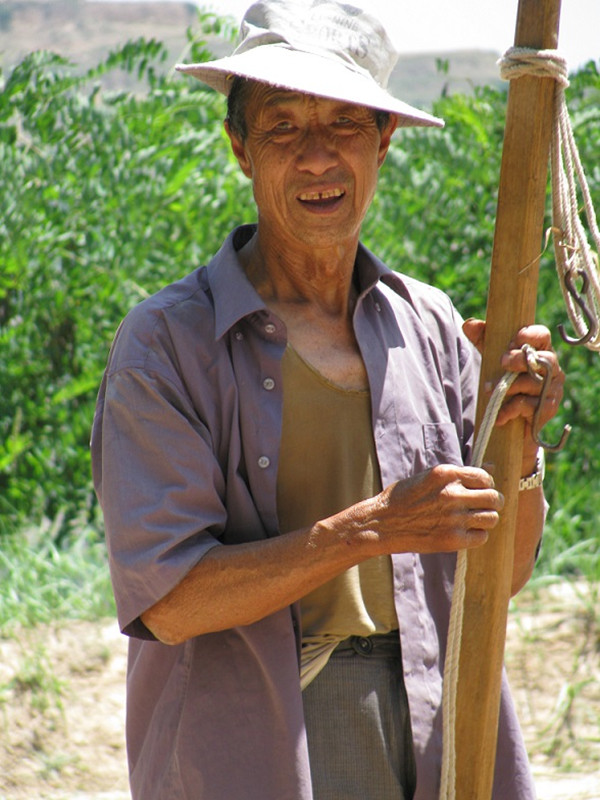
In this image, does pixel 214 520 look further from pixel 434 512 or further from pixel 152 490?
pixel 434 512

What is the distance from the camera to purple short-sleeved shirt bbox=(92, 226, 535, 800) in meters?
1.96

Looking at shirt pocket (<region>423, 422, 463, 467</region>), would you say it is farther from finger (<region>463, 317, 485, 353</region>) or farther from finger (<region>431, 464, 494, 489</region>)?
finger (<region>431, 464, 494, 489</region>)

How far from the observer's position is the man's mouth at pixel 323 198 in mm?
2125

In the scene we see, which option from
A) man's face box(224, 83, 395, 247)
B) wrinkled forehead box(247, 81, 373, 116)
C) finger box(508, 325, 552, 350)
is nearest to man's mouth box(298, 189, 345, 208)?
man's face box(224, 83, 395, 247)

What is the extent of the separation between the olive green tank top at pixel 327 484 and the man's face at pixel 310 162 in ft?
0.77

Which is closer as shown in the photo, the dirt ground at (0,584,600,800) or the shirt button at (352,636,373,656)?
the shirt button at (352,636,373,656)

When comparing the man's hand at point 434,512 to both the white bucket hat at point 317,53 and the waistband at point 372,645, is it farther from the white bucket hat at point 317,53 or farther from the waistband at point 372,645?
the white bucket hat at point 317,53

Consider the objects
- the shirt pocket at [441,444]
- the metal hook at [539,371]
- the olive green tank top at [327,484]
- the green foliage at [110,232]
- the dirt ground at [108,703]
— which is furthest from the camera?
the green foliage at [110,232]

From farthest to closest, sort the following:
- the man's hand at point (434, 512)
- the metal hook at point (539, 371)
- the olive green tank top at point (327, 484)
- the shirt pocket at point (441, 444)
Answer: the shirt pocket at point (441, 444) → the olive green tank top at point (327, 484) → the metal hook at point (539, 371) → the man's hand at point (434, 512)

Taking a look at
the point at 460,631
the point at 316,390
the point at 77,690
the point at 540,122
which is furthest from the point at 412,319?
the point at 77,690

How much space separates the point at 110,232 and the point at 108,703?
1.92 m

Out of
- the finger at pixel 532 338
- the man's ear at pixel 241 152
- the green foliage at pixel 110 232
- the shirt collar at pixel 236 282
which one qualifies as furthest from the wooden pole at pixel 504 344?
the green foliage at pixel 110 232

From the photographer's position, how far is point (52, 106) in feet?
16.8

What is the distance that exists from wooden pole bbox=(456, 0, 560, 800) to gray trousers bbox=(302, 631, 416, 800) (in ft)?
0.44
